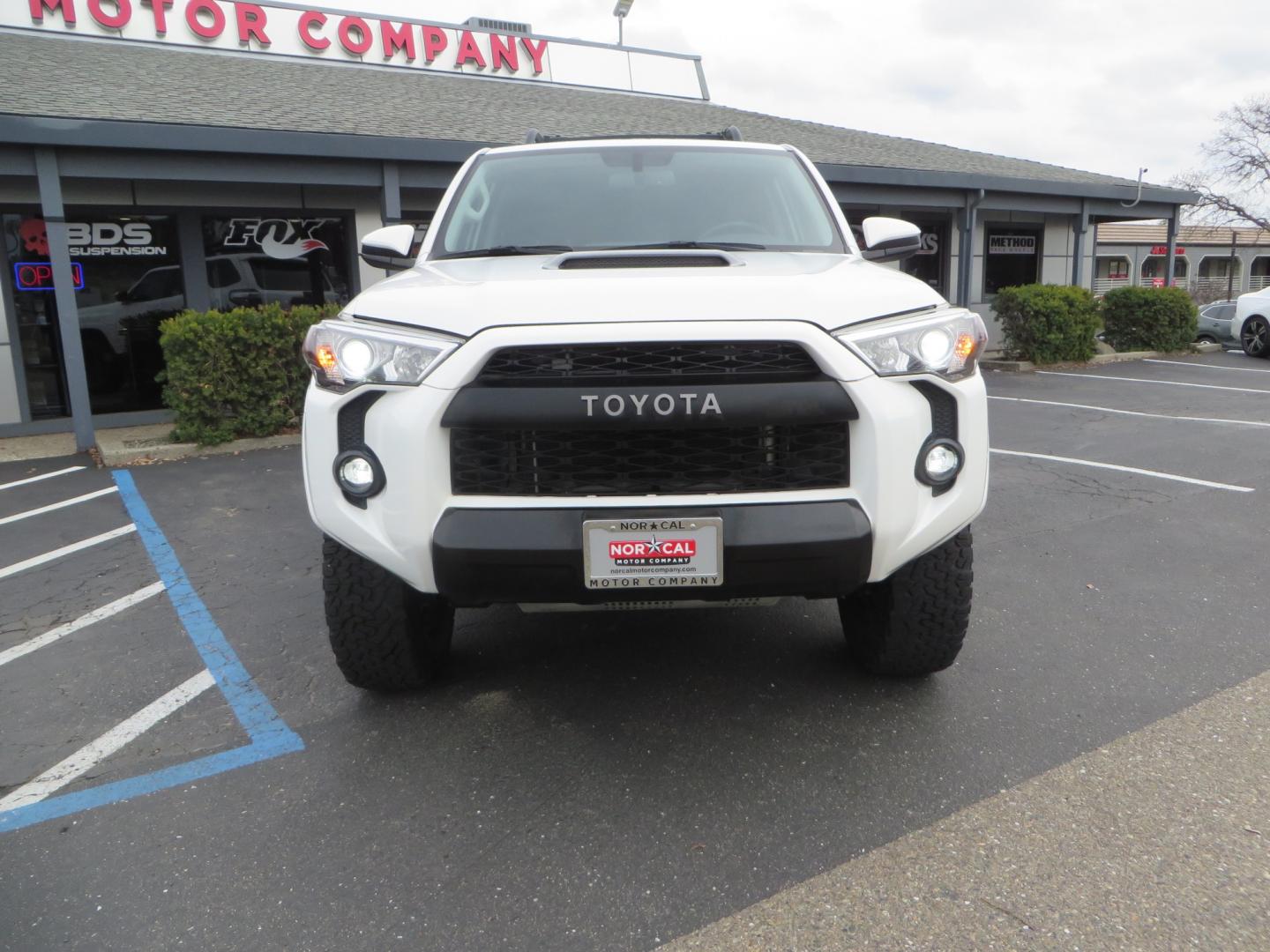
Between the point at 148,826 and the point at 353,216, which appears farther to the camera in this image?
the point at 353,216

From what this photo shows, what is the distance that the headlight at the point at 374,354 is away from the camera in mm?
2488

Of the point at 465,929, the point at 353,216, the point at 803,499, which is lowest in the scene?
the point at 465,929

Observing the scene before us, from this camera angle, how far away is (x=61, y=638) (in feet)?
13.1

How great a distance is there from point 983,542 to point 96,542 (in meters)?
5.18

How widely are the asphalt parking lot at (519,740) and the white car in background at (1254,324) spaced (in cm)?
1346

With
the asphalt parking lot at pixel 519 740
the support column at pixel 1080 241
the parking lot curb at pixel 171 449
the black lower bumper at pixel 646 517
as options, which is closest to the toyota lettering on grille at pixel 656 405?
the black lower bumper at pixel 646 517

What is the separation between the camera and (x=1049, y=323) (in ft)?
47.9

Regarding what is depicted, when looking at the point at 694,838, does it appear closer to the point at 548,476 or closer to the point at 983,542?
the point at 548,476

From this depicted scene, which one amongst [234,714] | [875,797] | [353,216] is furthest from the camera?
[353,216]

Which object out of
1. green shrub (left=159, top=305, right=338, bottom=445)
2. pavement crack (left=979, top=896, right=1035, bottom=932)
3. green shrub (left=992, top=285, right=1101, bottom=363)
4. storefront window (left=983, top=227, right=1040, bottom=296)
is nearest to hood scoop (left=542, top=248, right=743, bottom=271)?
pavement crack (left=979, top=896, right=1035, bottom=932)

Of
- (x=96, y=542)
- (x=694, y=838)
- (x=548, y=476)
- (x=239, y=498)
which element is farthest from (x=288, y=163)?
(x=694, y=838)

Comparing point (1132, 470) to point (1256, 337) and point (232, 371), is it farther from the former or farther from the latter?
point (1256, 337)

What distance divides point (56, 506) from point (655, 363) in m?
6.01

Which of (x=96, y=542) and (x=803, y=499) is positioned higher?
(x=803, y=499)
